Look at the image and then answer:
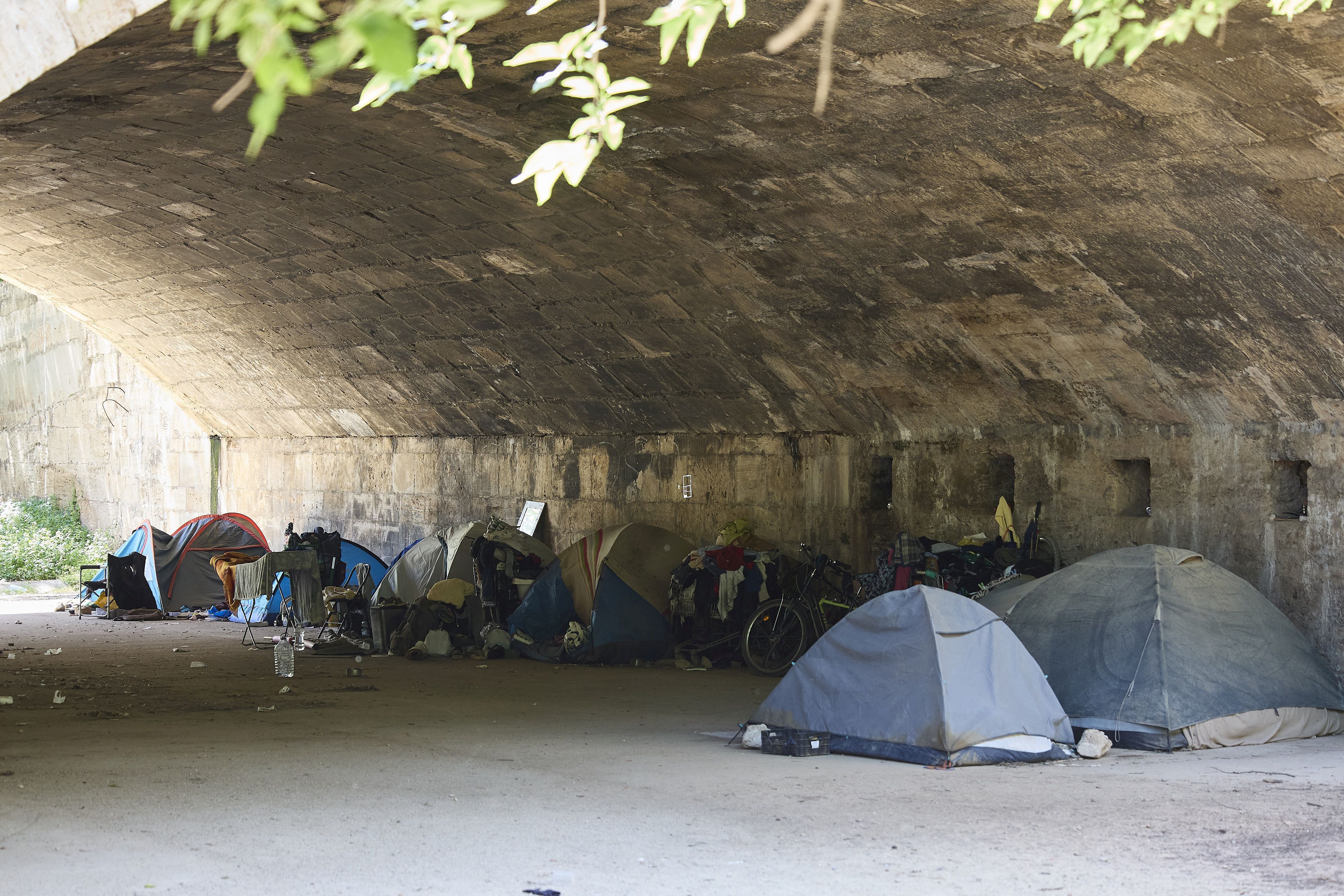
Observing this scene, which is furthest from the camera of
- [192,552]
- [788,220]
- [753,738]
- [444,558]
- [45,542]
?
[45,542]

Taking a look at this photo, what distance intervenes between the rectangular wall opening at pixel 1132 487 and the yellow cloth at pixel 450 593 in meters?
6.37

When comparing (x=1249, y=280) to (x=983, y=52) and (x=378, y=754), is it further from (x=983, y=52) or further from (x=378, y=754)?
(x=378, y=754)

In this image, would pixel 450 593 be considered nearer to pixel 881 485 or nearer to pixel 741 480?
pixel 741 480

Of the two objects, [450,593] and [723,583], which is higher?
[723,583]

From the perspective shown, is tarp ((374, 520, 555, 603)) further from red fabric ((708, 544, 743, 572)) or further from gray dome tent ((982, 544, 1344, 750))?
gray dome tent ((982, 544, 1344, 750))

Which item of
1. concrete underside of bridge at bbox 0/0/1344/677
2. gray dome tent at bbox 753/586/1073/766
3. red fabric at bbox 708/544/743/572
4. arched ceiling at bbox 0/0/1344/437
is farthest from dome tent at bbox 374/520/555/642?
gray dome tent at bbox 753/586/1073/766

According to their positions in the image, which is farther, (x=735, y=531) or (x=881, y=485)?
(x=735, y=531)

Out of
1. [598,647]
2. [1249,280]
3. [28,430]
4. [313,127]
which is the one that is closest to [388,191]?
Result: [313,127]

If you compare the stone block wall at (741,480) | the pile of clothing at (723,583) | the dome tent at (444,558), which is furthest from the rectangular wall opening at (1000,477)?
the dome tent at (444,558)

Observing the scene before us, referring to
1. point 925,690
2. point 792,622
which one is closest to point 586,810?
point 925,690

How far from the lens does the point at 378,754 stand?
7.16m

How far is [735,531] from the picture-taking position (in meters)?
12.0

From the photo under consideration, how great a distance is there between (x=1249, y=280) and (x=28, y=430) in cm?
2239

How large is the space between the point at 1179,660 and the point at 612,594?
5575 millimetres
